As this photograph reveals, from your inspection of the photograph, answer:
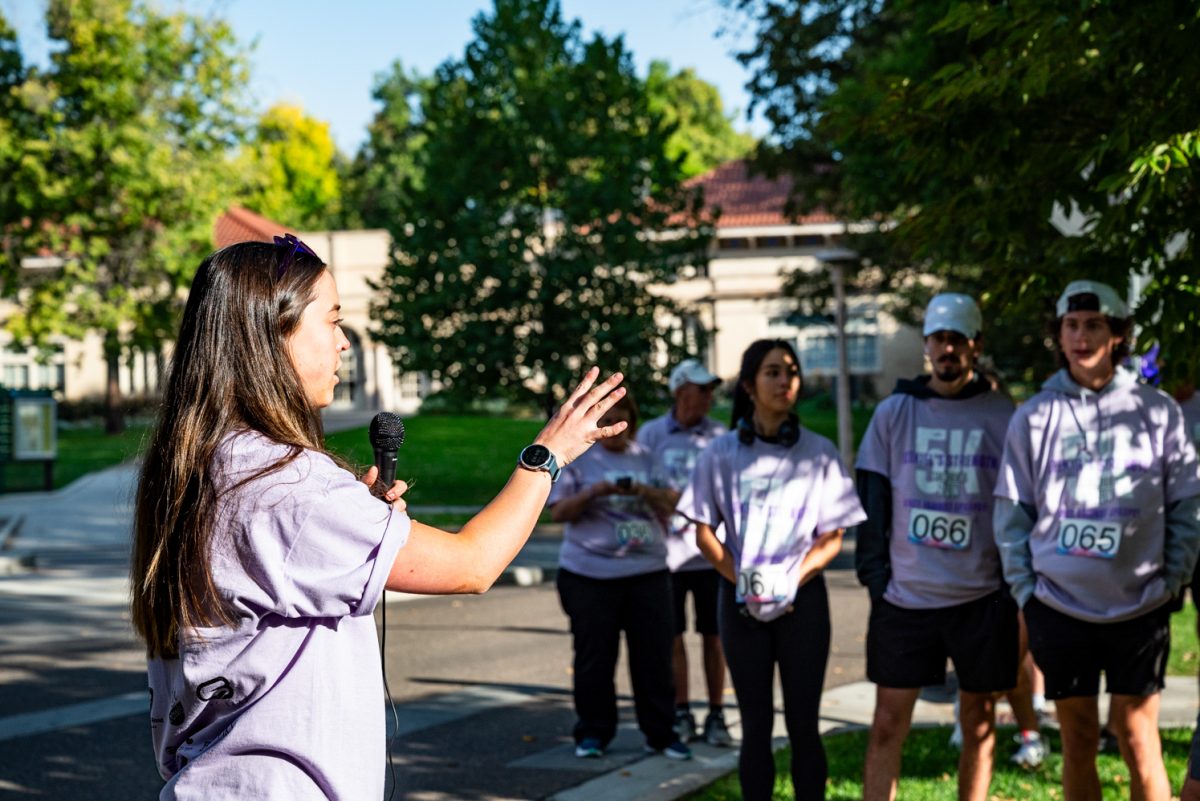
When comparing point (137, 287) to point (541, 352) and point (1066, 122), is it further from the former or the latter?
point (1066, 122)

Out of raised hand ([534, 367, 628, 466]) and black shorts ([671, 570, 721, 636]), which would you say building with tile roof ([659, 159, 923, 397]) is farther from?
raised hand ([534, 367, 628, 466])

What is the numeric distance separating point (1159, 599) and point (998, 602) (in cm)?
64

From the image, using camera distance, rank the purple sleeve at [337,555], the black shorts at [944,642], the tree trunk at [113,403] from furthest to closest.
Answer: the tree trunk at [113,403], the black shorts at [944,642], the purple sleeve at [337,555]

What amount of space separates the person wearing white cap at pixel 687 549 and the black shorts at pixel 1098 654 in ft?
9.81

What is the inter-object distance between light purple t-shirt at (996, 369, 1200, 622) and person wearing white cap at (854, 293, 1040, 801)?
35 cm

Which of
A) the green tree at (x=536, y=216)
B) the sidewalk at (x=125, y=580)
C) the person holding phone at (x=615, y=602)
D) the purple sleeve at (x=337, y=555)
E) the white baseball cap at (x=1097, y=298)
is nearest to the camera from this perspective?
the purple sleeve at (x=337, y=555)

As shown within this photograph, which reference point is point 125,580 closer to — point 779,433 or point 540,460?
point 779,433

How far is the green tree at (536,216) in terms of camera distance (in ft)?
73.7

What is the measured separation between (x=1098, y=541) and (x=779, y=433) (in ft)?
4.63

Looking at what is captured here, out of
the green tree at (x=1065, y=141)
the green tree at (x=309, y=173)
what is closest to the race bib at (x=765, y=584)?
the green tree at (x=1065, y=141)

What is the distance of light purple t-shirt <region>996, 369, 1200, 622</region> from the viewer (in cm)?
484

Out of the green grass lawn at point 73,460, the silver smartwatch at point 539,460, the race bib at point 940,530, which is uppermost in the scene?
the silver smartwatch at point 539,460

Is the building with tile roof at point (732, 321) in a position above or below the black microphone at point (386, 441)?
above

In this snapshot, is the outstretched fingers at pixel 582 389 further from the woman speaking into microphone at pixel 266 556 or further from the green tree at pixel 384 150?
the green tree at pixel 384 150
